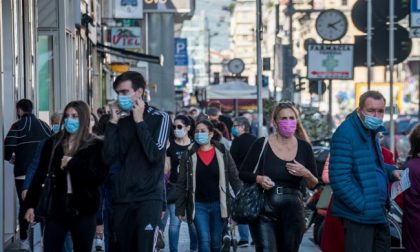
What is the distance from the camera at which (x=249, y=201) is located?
10211mm

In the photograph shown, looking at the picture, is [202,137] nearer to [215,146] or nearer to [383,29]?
[215,146]

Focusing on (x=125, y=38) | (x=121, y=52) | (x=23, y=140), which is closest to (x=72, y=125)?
(x=23, y=140)

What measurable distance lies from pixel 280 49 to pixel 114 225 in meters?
32.1

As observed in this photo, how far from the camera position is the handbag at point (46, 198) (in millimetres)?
9146

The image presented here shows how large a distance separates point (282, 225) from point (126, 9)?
2637 centimetres

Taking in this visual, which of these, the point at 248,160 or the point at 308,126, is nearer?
the point at 248,160

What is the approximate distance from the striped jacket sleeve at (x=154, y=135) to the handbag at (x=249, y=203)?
4.99 ft

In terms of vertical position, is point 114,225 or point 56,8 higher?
point 56,8

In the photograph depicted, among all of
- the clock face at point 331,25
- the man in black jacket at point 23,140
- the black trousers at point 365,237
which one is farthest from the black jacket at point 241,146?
the clock face at point 331,25

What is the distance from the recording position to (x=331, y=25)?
3012 cm

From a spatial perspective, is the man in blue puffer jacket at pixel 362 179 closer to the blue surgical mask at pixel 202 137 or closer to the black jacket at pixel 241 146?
the blue surgical mask at pixel 202 137

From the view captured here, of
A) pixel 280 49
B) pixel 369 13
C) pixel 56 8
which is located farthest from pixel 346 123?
pixel 280 49

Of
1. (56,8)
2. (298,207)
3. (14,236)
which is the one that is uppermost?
(56,8)

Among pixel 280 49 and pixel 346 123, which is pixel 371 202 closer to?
pixel 346 123
